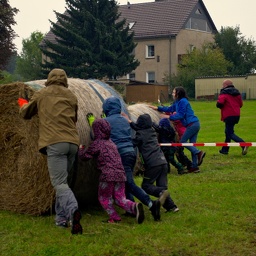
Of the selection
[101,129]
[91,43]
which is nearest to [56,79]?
[101,129]

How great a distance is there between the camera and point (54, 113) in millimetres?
7328

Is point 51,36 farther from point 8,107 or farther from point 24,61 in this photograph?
point 8,107

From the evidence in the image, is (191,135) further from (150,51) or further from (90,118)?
A: (150,51)

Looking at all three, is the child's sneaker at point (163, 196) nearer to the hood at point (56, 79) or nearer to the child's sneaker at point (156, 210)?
the child's sneaker at point (156, 210)

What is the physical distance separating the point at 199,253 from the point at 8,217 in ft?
9.63

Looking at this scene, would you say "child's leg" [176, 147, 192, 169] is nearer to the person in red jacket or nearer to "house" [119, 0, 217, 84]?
the person in red jacket

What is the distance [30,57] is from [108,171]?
76.9 meters

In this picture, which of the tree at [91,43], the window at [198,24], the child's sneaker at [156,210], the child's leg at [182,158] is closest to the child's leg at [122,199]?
the child's sneaker at [156,210]

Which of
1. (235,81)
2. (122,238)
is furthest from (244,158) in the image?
(235,81)

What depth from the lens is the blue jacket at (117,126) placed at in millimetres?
8203

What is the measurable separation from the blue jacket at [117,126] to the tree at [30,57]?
6971 centimetres

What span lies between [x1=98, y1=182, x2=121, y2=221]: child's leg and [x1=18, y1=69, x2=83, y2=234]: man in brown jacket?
1.80 ft

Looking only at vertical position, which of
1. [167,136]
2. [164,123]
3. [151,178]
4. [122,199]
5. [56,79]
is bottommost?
[122,199]

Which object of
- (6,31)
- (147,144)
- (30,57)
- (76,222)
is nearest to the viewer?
(76,222)
